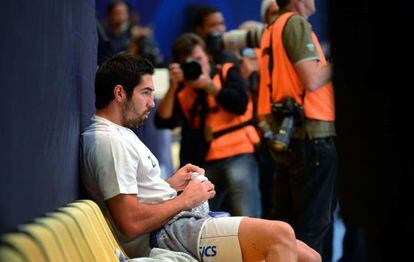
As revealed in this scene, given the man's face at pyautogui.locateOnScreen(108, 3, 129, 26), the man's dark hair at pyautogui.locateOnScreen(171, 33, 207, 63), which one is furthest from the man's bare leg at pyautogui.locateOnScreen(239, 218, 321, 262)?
the man's face at pyautogui.locateOnScreen(108, 3, 129, 26)

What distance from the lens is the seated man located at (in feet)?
12.6

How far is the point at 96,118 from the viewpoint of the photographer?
416 cm

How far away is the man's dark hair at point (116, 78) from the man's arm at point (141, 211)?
0.55 meters

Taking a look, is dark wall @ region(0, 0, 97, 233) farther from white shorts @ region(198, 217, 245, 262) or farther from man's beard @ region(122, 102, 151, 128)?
white shorts @ region(198, 217, 245, 262)

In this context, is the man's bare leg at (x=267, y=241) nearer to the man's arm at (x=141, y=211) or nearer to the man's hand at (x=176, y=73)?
the man's arm at (x=141, y=211)

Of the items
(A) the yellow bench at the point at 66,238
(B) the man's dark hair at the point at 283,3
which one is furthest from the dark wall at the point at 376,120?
(B) the man's dark hair at the point at 283,3

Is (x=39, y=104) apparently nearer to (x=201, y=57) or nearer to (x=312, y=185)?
(x=312, y=185)

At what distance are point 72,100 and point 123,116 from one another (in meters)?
0.37

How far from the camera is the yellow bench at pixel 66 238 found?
2.44 meters

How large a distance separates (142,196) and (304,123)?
1305 millimetres

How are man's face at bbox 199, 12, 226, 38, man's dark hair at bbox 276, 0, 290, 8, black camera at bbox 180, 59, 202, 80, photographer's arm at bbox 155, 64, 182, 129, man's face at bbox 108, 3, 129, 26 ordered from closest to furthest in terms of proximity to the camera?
man's dark hair at bbox 276, 0, 290, 8 < black camera at bbox 180, 59, 202, 80 < photographer's arm at bbox 155, 64, 182, 129 < man's face at bbox 199, 12, 226, 38 < man's face at bbox 108, 3, 129, 26

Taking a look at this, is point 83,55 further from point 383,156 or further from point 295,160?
point 383,156

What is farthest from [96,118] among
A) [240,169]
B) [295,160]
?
[240,169]

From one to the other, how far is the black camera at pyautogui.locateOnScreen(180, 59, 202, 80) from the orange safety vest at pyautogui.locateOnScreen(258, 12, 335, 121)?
0.65 m
